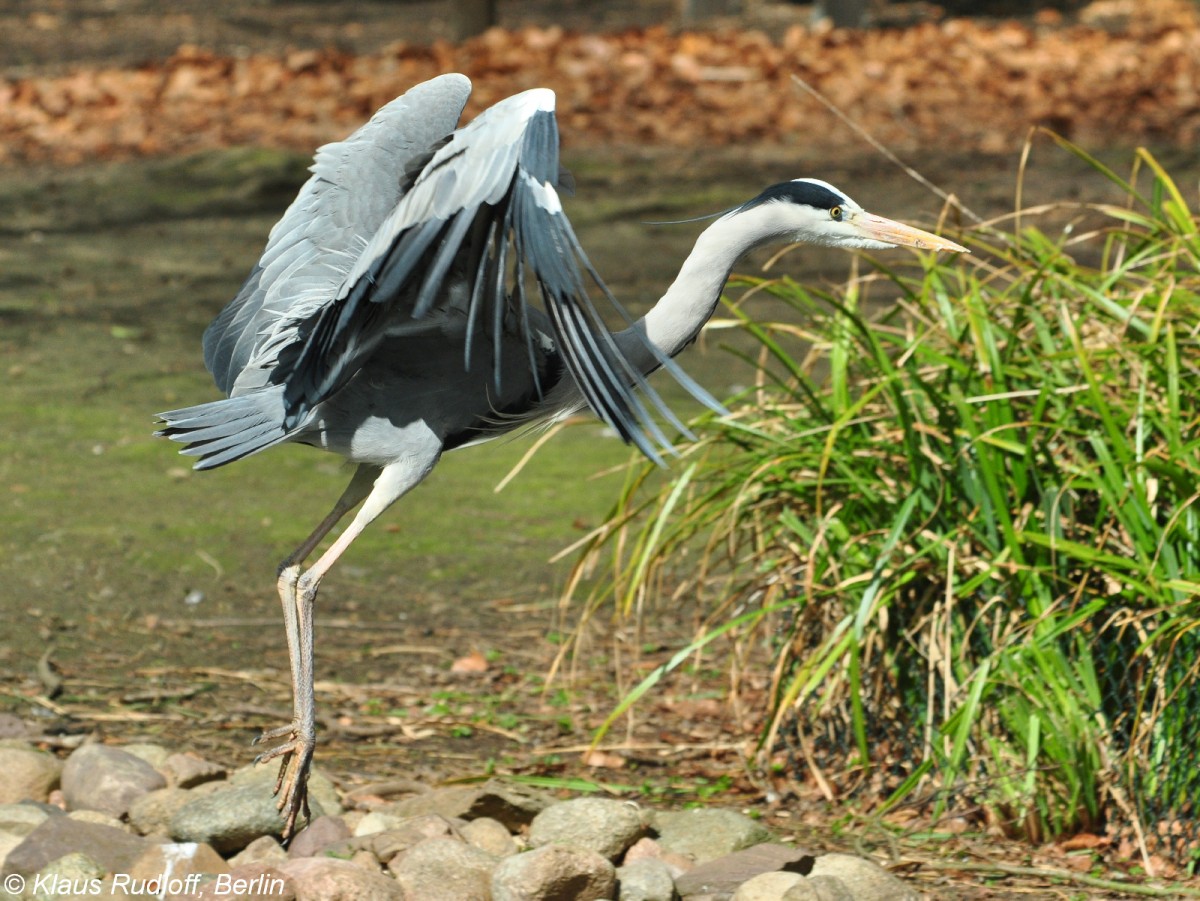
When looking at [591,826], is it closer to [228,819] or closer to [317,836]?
[317,836]

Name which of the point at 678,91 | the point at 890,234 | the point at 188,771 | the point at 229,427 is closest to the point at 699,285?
the point at 890,234

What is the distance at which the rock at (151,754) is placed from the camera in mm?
3986

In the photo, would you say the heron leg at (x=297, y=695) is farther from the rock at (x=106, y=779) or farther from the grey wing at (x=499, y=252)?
the grey wing at (x=499, y=252)

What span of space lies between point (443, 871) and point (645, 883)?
431 millimetres

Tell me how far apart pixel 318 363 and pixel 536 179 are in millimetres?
708

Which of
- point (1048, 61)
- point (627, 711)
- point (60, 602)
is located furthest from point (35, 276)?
point (1048, 61)

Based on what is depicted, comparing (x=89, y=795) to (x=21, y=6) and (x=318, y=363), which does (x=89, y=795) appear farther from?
(x=21, y=6)

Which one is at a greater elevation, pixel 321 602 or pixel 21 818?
pixel 21 818

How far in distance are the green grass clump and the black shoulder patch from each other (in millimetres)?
729

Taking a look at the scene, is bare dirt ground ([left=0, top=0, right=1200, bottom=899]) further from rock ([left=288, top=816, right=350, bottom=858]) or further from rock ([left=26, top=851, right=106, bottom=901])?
rock ([left=26, top=851, right=106, bottom=901])

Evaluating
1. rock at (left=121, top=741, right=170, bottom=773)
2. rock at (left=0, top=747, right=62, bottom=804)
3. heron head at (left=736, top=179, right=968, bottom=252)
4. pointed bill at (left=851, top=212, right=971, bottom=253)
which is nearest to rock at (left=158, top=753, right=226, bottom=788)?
rock at (left=121, top=741, right=170, bottom=773)

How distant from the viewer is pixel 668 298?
3281 millimetres

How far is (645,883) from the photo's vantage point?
3332mm

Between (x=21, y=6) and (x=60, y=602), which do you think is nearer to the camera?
(x=60, y=602)
